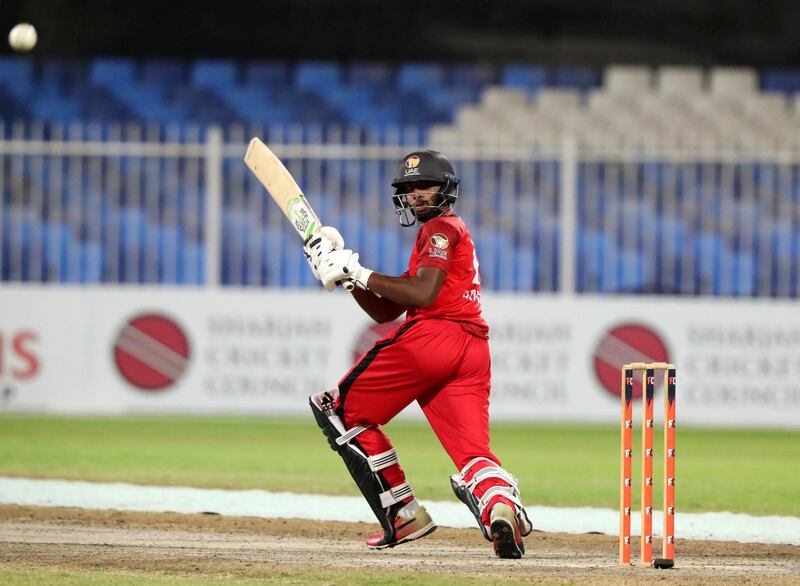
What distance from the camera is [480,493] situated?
5.82m

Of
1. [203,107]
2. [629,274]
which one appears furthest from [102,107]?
[629,274]

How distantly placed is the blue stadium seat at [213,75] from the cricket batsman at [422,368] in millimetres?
13527

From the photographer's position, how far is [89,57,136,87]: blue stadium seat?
19.3 m

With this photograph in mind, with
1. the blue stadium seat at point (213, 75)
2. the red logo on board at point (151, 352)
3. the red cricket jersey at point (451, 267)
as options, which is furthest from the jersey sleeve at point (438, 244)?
the blue stadium seat at point (213, 75)

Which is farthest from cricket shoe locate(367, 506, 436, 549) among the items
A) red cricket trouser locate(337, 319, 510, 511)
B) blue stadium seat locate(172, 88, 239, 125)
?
blue stadium seat locate(172, 88, 239, 125)

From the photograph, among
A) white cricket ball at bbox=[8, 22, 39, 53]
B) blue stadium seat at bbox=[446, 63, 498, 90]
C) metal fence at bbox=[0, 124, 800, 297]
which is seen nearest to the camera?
white cricket ball at bbox=[8, 22, 39, 53]

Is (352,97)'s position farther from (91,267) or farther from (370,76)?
(91,267)

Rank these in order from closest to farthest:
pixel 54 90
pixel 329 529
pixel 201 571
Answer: pixel 201 571 < pixel 329 529 < pixel 54 90

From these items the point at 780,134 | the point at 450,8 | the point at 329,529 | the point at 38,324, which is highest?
the point at 450,8

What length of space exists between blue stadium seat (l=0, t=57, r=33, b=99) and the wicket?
14863mm

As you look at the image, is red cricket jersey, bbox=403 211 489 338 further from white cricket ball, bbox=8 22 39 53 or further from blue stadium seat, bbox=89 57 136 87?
blue stadium seat, bbox=89 57 136 87

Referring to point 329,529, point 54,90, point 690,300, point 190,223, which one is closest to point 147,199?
point 190,223

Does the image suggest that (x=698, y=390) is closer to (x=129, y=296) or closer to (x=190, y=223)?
(x=129, y=296)

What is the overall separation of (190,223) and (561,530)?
10.6 metres
